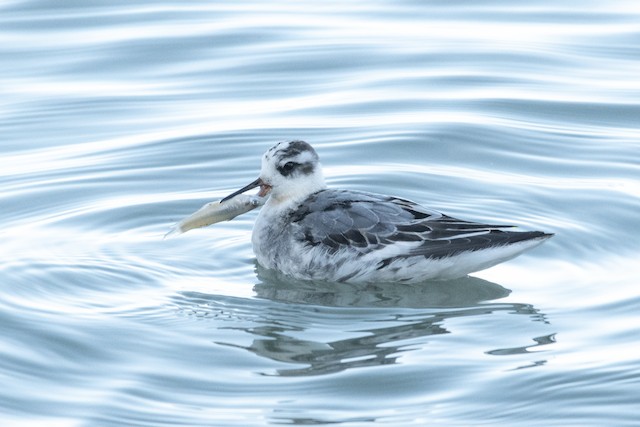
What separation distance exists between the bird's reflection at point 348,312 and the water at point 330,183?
1.0 inches

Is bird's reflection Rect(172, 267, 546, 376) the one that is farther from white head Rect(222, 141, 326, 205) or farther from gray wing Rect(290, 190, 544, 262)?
white head Rect(222, 141, 326, 205)

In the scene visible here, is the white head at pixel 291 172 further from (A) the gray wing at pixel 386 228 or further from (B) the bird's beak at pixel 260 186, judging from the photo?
(A) the gray wing at pixel 386 228

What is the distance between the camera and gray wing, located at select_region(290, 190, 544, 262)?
1033 cm

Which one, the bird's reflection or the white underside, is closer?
the bird's reflection

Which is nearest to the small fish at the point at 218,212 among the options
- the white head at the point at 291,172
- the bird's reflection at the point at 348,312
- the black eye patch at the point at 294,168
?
the white head at the point at 291,172

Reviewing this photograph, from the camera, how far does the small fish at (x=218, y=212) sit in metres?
11.5

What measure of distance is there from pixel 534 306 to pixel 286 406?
8.16 feet

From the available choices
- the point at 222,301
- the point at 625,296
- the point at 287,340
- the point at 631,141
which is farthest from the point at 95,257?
the point at 631,141

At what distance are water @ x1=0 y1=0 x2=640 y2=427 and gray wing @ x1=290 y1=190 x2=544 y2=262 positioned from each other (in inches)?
14.4

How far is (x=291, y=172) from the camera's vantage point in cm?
1127

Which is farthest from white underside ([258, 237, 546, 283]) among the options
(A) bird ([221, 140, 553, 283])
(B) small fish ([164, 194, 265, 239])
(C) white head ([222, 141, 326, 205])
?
(B) small fish ([164, 194, 265, 239])

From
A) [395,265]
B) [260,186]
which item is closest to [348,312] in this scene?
[395,265]

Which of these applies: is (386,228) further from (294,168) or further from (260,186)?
(260,186)

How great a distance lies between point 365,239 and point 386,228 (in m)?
0.18
